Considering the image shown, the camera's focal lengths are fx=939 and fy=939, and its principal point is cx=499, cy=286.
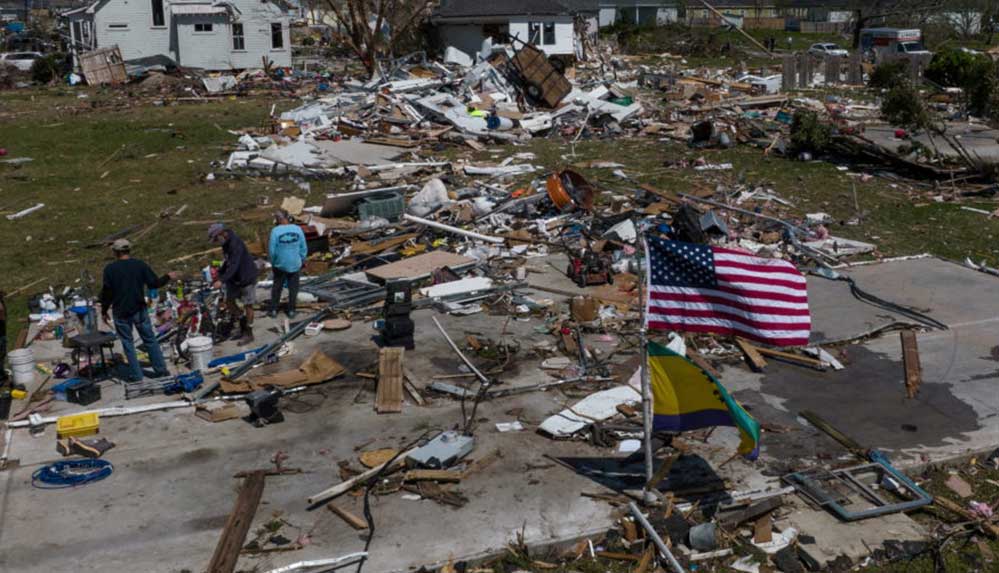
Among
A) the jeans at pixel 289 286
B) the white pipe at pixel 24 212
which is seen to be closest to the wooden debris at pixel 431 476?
the jeans at pixel 289 286

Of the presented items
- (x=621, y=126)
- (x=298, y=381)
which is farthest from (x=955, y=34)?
(x=298, y=381)

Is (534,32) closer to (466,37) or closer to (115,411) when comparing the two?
(466,37)

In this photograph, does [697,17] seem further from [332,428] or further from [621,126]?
[332,428]

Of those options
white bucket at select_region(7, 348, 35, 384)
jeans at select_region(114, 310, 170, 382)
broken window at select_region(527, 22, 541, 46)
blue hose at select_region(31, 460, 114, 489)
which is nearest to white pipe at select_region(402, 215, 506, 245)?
jeans at select_region(114, 310, 170, 382)

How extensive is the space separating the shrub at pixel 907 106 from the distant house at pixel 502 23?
1085 inches

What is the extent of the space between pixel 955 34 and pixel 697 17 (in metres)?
20.5

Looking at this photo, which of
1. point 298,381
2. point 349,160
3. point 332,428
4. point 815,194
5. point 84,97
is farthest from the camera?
point 84,97

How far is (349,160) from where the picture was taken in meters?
24.1

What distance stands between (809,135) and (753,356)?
44.8ft

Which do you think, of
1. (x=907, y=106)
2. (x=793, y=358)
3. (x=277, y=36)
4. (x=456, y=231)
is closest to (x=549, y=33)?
(x=277, y=36)

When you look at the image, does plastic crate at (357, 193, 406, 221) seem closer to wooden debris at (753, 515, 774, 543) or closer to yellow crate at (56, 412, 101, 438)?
yellow crate at (56, 412, 101, 438)

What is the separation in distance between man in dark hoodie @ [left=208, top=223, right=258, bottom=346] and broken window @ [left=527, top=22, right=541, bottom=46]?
3759cm

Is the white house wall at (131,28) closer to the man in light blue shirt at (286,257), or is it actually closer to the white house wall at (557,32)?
the white house wall at (557,32)

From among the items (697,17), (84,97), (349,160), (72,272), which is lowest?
(72,272)
